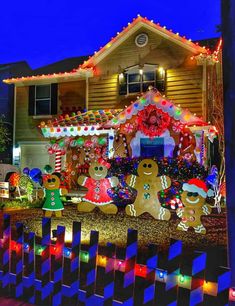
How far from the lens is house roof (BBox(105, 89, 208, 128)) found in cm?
1193

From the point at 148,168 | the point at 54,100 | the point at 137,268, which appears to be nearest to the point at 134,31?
the point at 54,100

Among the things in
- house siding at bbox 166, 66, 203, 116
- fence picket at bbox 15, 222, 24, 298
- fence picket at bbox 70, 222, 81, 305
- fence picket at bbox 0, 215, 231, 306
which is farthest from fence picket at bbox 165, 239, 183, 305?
house siding at bbox 166, 66, 203, 116

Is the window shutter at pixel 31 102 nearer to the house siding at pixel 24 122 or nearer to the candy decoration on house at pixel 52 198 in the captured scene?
the house siding at pixel 24 122

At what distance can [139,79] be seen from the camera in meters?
15.4

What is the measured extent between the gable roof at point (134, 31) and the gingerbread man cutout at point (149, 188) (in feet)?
25.4

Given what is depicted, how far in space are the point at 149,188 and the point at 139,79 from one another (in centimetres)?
829

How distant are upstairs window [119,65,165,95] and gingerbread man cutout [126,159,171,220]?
735 cm

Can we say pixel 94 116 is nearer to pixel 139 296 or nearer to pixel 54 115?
pixel 54 115

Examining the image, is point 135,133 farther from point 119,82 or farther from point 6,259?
point 6,259

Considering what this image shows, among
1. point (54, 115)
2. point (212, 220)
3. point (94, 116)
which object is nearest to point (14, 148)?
point (54, 115)

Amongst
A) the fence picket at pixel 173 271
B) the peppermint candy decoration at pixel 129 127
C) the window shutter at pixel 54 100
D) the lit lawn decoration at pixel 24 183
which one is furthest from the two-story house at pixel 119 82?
the fence picket at pixel 173 271

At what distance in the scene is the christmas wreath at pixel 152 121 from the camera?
12.6 metres

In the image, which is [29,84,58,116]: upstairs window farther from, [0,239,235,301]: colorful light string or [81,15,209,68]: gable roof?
[0,239,235,301]: colorful light string

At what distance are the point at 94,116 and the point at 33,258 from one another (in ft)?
35.4
